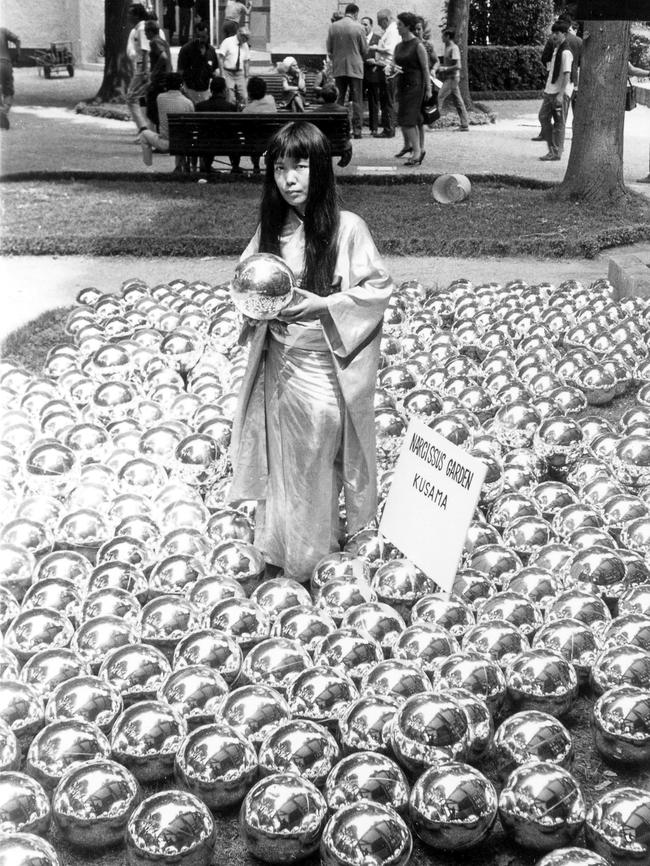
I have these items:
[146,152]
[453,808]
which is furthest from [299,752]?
[146,152]

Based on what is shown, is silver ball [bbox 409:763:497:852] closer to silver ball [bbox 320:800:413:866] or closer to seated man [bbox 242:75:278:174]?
silver ball [bbox 320:800:413:866]

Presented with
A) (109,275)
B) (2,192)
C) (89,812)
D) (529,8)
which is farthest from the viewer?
(529,8)

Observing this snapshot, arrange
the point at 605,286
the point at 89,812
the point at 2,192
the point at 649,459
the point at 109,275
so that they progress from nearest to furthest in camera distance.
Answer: the point at 89,812
the point at 649,459
the point at 605,286
the point at 109,275
the point at 2,192

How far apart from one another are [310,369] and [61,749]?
67.3 inches

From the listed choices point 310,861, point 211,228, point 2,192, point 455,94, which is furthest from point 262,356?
point 455,94

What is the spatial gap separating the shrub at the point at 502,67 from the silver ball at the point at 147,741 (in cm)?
2693

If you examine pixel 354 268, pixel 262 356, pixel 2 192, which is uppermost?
pixel 354 268

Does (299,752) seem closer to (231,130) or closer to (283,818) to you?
(283,818)

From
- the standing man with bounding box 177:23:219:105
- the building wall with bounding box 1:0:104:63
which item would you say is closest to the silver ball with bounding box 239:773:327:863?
the standing man with bounding box 177:23:219:105

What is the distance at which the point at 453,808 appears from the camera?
308 cm

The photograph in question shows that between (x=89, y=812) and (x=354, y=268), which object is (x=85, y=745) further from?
(x=354, y=268)

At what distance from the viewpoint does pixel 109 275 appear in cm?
989

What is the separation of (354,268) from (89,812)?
7.14 feet

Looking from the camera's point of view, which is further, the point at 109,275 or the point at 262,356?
the point at 109,275
